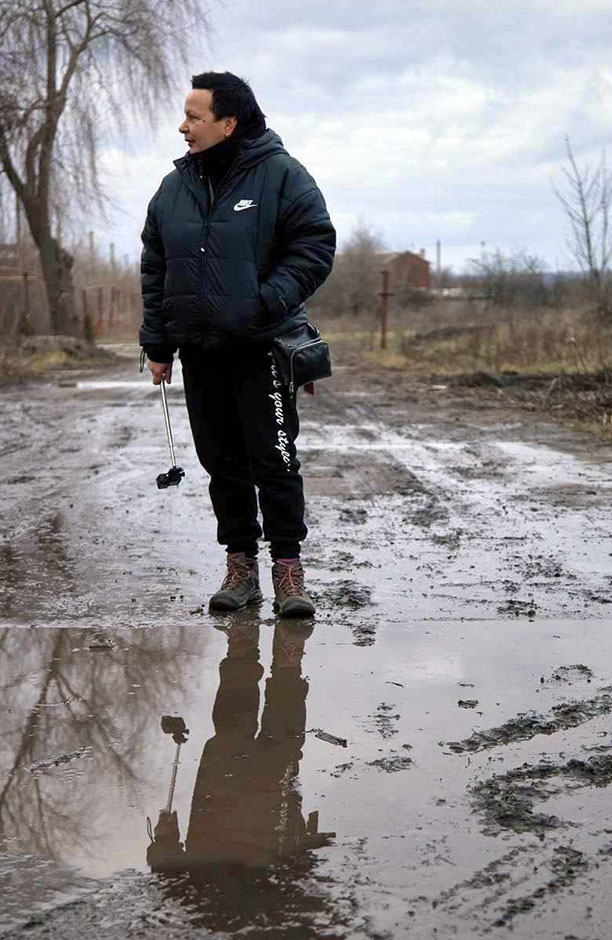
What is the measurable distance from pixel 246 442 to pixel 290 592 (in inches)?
22.4

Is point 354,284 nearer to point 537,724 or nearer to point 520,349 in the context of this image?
point 520,349

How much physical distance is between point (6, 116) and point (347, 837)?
78.0ft

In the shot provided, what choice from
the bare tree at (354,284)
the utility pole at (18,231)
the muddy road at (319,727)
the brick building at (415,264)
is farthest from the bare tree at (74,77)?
the brick building at (415,264)

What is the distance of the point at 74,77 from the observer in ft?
83.0

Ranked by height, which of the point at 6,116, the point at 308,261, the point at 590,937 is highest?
the point at 6,116

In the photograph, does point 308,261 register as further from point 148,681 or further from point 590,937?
point 590,937

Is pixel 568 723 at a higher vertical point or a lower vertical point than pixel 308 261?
lower

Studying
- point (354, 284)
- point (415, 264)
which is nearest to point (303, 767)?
point (354, 284)

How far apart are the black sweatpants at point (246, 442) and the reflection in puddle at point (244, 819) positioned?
983 millimetres

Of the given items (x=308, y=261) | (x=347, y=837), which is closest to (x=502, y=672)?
(x=347, y=837)

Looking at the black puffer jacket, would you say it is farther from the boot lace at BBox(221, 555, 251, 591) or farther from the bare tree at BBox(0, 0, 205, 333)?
the bare tree at BBox(0, 0, 205, 333)

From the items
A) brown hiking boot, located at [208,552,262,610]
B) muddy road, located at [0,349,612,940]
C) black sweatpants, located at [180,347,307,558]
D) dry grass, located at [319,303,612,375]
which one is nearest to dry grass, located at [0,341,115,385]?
dry grass, located at [319,303,612,375]

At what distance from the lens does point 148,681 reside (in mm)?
3680

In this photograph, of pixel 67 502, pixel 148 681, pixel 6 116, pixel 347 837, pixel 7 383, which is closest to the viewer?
pixel 347 837
